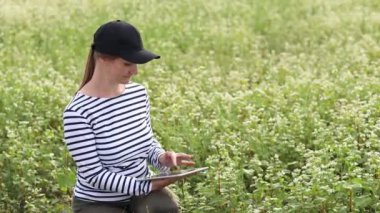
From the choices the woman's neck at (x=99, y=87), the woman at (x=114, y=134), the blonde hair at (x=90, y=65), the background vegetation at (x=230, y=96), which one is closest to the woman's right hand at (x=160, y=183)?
the woman at (x=114, y=134)

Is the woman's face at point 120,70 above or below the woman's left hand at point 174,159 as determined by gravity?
above

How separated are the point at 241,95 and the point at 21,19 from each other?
4.76m

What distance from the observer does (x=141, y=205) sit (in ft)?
14.9

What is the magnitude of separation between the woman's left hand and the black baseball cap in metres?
0.59

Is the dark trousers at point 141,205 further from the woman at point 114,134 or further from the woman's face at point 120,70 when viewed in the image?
the woman's face at point 120,70

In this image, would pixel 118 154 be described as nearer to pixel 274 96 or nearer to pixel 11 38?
pixel 274 96

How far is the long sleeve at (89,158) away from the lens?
4.38 metres

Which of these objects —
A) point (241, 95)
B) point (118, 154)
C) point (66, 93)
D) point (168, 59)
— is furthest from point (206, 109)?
point (118, 154)

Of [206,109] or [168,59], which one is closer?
[206,109]

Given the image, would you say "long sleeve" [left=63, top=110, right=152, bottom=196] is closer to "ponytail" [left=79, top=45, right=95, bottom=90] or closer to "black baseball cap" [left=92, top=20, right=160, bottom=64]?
"ponytail" [left=79, top=45, right=95, bottom=90]

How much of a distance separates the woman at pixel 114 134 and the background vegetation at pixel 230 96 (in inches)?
31.3

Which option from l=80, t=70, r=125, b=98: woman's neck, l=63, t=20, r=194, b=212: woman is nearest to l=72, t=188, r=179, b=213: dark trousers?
l=63, t=20, r=194, b=212: woman

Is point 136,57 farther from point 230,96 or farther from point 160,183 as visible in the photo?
point 230,96

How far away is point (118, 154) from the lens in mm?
4488
